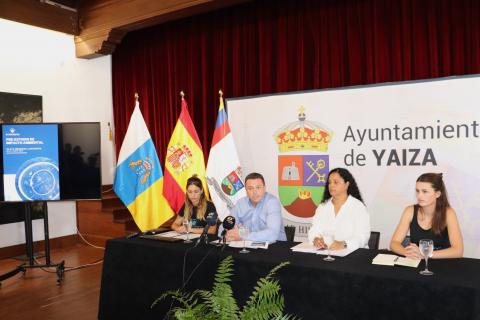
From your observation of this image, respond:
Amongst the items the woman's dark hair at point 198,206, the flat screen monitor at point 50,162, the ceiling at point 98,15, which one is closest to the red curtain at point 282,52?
the ceiling at point 98,15

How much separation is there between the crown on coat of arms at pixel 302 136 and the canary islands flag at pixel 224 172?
18.8 inches

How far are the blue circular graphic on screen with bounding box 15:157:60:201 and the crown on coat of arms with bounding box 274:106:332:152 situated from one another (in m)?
2.25

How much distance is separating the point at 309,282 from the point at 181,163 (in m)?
2.78

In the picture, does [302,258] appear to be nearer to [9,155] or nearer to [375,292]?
[375,292]

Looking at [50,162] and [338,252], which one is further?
[50,162]

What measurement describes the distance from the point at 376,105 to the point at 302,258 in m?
1.99

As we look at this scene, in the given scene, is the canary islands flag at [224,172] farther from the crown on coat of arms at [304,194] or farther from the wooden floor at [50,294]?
the wooden floor at [50,294]

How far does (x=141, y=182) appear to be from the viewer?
482cm

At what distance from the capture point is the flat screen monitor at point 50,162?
4.44 meters

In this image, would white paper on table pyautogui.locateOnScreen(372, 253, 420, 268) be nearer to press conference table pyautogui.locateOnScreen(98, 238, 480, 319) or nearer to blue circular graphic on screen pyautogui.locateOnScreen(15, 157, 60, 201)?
press conference table pyautogui.locateOnScreen(98, 238, 480, 319)

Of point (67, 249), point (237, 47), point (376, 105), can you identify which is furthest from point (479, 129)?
point (67, 249)

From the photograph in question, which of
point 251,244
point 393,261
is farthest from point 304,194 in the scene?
point 393,261

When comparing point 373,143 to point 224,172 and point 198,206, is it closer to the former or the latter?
point 224,172

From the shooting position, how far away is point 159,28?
234 inches
